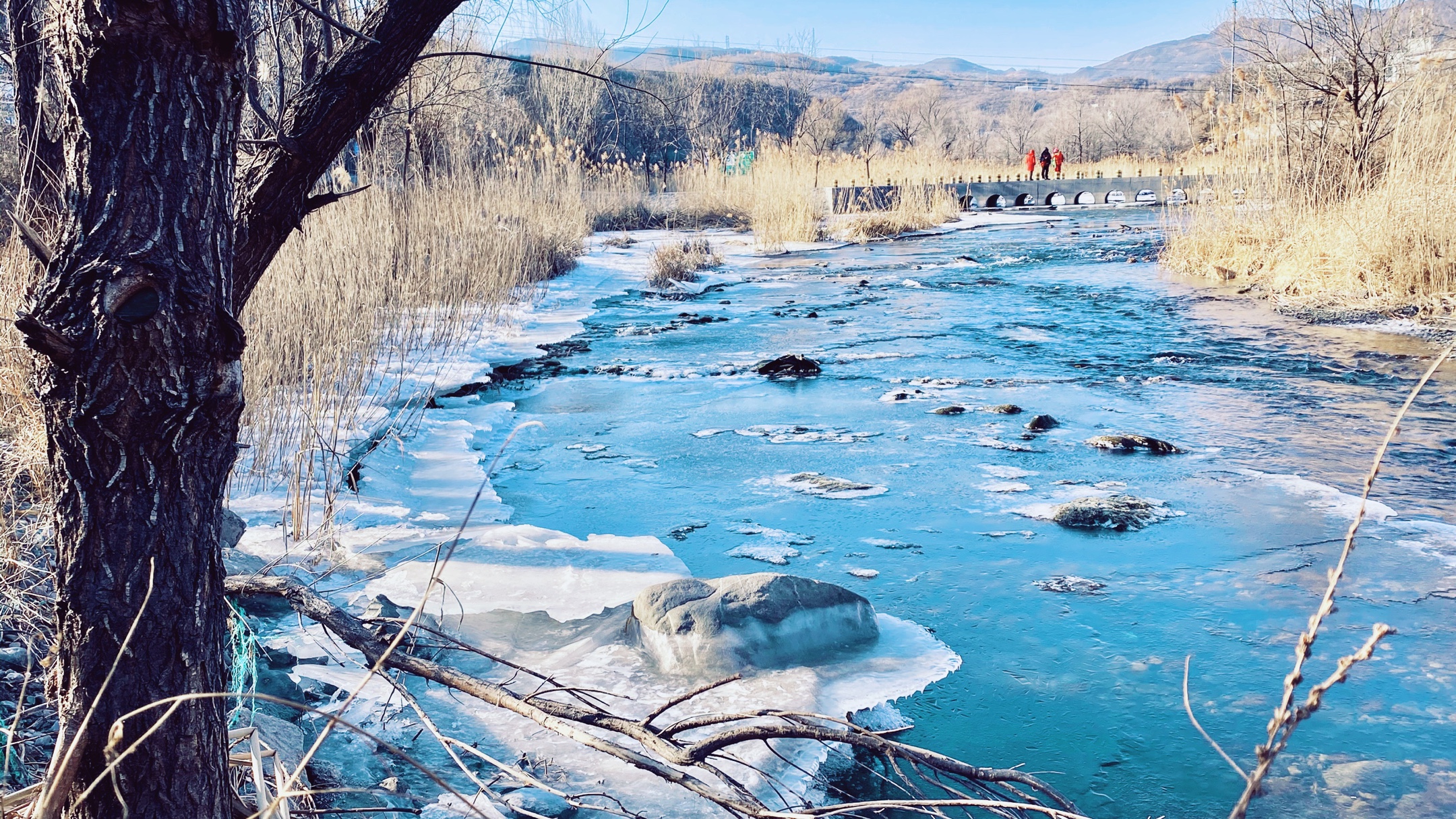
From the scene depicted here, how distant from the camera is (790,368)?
6648 millimetres

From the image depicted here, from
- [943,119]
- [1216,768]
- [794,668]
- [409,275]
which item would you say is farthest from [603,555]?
[943,119]

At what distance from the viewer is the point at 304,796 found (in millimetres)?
1662

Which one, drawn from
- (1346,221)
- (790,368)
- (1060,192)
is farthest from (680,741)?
(1060,192)

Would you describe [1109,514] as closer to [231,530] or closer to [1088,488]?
[1088,488]

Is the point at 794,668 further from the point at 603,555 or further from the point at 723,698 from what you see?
the point at 603,555

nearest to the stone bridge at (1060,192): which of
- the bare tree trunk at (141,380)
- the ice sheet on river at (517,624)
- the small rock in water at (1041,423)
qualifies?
the small rock in water at (1041,423)

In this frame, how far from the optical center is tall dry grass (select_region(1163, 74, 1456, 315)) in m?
7.43

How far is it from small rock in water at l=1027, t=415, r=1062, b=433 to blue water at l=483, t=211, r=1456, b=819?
87mm

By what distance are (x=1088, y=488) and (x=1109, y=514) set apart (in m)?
0.35

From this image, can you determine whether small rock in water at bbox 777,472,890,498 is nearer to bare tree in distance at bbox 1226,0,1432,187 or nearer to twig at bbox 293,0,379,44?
twig at bbox 293,0,379,44

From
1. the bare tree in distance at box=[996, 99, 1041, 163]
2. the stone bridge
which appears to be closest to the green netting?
the stone bridge

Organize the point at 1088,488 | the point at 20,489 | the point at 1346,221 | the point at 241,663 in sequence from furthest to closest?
the point at 1346,221 < the point at 1088,488 < the point at 20,489 < the point at 241,663

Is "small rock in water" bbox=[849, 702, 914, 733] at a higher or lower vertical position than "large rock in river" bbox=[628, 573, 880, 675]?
lower

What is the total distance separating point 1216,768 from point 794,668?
1032mm
